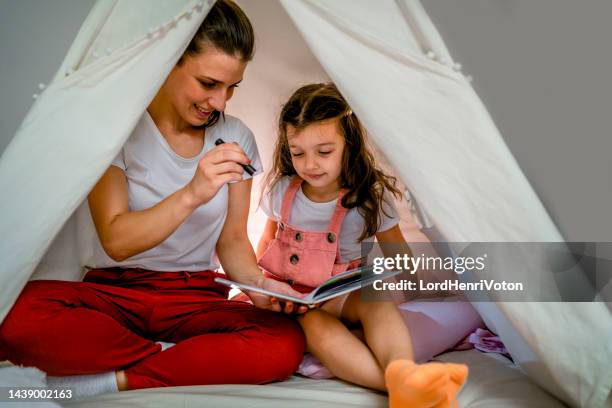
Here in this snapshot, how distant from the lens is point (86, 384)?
4.09 ft

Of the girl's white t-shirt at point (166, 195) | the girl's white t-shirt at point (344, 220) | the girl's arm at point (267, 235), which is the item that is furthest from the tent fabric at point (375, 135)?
the girl's arm at point (267, 235)

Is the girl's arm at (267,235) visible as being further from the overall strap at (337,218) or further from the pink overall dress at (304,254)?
the overall strap at (337,218)

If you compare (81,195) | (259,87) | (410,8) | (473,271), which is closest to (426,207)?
(473,271)

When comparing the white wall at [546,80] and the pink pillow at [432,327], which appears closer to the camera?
the white wall at [546,80]

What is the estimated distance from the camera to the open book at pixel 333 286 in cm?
115

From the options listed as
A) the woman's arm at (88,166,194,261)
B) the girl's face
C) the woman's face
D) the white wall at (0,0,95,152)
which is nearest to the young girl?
the girl's face

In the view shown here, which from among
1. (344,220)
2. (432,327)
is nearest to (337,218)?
(344,220)

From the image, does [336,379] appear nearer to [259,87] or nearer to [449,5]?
[449,5]

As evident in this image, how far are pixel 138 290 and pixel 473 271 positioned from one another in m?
0.69

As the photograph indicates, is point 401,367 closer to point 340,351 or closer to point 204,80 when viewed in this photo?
point 340,351

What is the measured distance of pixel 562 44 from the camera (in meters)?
1.27

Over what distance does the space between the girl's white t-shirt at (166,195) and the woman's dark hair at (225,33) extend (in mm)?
217

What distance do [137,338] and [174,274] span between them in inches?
9.5

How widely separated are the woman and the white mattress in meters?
0.06
